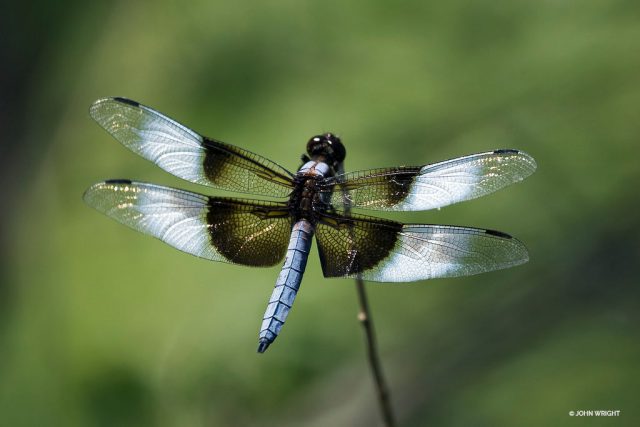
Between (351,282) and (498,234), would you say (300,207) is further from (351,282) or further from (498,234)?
(351,282)

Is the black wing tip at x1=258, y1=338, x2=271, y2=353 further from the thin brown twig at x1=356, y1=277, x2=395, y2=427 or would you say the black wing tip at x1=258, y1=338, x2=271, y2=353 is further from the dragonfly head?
the dragonfly head

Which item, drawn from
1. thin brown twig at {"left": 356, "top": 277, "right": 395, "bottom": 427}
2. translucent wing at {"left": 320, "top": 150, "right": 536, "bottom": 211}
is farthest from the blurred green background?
thin brown twig at {"left": 356, "top": 277, "right": 395, "bottom": 427}

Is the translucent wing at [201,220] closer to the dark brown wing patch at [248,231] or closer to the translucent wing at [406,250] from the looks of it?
the dark brown wing patch at [248,231]

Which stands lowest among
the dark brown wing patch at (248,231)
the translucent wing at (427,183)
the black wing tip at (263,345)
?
the black wing tip at (263,345)

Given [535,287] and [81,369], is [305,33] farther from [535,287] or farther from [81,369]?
[81,369]

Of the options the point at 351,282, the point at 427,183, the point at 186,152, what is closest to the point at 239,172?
the point at 186,152

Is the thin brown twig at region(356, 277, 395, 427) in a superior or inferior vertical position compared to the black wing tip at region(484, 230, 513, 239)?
inferior

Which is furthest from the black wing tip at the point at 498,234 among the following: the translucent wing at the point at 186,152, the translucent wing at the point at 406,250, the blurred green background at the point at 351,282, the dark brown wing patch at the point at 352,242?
the blurred green background at the point at 351,282
